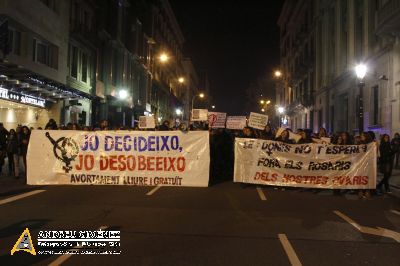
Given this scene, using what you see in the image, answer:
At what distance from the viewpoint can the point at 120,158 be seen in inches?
510

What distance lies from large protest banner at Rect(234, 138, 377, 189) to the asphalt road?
1.68 ft

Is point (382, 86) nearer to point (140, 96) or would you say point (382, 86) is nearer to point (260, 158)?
point (260, 158)

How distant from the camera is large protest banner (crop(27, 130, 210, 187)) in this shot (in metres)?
12.9

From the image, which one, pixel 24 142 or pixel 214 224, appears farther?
pixel 24 142

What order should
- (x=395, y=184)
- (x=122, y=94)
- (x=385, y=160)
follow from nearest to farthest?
(x=385, y=160)
(x=395, y=184)
(x=122, y=94)

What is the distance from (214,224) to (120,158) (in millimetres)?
5611

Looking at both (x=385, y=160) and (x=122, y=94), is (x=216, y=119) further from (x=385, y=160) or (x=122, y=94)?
(x=122, y=94)

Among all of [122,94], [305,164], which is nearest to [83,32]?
[122,94]

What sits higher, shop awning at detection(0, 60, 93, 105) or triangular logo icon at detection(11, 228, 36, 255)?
shop awning at detection(0, 60, 93, 105)

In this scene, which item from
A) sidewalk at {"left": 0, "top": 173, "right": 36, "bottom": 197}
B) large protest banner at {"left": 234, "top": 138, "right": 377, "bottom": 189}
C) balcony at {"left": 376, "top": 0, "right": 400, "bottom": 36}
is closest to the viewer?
sidewalk at {"left": 0, "top": 173, "right": 36, "bottom": 197}

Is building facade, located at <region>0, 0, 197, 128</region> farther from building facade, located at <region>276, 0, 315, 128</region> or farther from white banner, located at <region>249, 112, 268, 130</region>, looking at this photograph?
building facade, located at <region>276, 0, 315, 128</region>

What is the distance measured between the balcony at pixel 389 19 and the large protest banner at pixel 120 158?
11118 mm

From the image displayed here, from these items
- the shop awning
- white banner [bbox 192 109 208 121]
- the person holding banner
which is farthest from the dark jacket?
white banner [bbox 192 109 208 121]

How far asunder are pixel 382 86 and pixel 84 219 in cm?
1894
